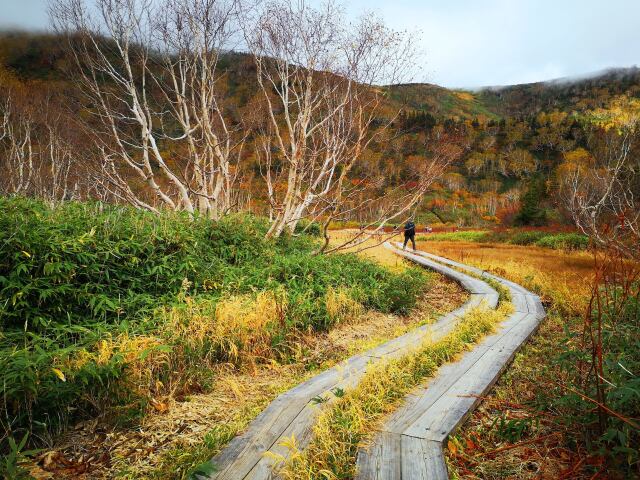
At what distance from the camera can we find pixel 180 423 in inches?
120

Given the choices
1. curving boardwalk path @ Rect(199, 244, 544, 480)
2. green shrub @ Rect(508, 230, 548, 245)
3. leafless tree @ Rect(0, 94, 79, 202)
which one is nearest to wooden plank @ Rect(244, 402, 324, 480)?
curving boardwalk path @ Rect(199, 244, 544, 480)

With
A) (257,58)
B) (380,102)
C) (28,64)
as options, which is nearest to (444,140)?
(380,102)

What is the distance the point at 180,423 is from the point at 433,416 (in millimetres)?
2175

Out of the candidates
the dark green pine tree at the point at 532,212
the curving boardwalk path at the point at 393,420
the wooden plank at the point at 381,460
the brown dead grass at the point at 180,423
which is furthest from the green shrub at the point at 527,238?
the wooden plank at the point at 381,460

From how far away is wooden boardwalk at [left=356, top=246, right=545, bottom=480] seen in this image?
207cm

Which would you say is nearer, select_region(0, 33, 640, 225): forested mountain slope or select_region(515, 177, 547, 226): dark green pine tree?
select_region(0, 33, 640, 225): forested mountain slope

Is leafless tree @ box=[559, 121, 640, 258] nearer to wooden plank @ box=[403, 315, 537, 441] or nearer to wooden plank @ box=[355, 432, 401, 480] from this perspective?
wooden plank @ box=[403, 315, 537, 441]

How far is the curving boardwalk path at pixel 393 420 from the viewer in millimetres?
2094

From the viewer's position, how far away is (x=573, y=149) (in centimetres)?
9025

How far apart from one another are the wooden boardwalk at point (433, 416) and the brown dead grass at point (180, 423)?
44.1 inches

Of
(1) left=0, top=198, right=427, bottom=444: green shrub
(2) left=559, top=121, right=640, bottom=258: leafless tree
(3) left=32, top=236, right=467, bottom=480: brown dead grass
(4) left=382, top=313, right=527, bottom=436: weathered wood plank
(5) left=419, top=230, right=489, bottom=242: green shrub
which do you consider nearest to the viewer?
(3) left=32, top=236, right=467, bottom=480: brown dead grass

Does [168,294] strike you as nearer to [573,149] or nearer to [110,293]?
[110,293]

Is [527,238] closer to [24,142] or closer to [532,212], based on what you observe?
[532,212]

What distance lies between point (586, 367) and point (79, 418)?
446 cm
